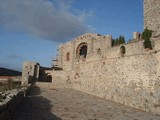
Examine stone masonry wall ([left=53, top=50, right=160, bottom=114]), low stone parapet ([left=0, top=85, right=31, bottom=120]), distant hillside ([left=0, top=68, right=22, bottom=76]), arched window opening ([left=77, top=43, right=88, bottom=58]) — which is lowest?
low stone parapet ([left=0, top=85, right=31, bottom=120])

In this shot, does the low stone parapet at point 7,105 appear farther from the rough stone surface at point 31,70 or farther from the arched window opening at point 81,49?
the arched window opening at point 81,49

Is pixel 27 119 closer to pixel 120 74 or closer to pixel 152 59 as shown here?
pixel 152 59

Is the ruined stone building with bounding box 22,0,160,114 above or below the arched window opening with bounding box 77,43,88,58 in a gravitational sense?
below

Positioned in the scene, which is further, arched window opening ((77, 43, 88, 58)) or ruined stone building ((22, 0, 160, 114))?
arched window opening ((77, 43, 88, 58))

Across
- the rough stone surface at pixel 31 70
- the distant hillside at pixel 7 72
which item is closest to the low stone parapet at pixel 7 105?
the rough stone surface at pixel 31 70

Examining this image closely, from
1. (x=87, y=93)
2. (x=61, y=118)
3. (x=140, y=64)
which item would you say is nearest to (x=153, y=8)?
(x=140, y=64)

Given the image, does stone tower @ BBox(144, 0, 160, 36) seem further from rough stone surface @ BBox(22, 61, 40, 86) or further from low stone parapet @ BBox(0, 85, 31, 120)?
rough stone surface @ BBox(22, 61, 40, 86)

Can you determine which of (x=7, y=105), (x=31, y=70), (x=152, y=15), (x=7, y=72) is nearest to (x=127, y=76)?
(x=152, y=15)

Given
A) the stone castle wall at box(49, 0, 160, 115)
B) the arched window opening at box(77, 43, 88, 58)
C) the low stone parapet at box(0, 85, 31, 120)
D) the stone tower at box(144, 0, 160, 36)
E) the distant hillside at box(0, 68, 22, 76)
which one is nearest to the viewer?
the low stone parapet at box(0, 85, 31, 120)

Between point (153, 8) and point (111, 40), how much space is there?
1055 centimetres

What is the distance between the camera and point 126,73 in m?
19.2

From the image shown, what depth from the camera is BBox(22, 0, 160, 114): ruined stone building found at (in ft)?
52.7

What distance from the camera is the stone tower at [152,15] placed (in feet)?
78.5

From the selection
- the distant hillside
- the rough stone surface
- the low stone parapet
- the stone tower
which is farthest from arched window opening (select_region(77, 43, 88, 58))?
the low stone parapet
